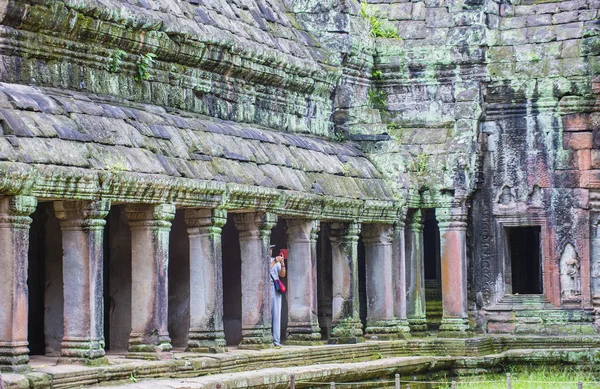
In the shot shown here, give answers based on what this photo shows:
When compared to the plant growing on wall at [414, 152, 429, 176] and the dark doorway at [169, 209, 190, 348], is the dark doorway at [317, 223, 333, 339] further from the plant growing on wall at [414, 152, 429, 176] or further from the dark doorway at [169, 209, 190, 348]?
the dark doorway at [169, 209, 190, 348]

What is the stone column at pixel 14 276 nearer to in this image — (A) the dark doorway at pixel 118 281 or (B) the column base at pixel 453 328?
(A) the dark doorway at pixel 118 281

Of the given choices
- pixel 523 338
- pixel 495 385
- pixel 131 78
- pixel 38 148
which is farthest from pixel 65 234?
pixel 523 338

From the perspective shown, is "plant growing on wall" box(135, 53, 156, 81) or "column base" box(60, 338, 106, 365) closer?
"column base" box(60, 338, 106, 365)

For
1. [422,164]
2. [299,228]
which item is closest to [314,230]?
[299,228]

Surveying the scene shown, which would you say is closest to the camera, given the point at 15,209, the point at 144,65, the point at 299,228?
the point at 15,209

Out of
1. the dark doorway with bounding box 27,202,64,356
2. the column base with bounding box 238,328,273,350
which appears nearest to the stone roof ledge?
the column base with bounding box 238,328,273,350

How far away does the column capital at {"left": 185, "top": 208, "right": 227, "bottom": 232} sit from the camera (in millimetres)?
21578

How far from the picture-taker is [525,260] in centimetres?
2955

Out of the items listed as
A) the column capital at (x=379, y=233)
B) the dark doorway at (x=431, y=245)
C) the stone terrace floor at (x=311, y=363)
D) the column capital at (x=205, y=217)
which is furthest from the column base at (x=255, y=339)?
the dark doorway at (x=431, y=245)

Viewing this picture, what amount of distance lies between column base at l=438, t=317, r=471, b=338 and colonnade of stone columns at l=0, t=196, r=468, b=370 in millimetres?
17

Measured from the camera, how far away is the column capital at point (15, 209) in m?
17.9

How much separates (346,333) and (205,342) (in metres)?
4.15

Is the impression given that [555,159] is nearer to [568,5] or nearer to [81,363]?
[568,5]

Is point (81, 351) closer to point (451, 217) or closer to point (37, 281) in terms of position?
point (37, 281)
